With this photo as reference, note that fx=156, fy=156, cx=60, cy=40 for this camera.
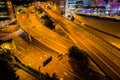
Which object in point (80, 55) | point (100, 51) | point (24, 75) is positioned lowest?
point (24, 75)

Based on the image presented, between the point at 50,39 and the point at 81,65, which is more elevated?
the point at 50,39

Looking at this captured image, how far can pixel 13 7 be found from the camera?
71125 millimetres

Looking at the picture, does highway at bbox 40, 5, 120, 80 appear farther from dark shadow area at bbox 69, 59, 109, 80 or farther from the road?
the road

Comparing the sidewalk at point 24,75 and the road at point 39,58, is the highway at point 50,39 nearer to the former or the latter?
the road at point 39,58

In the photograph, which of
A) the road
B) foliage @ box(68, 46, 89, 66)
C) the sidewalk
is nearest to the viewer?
the sidewalk

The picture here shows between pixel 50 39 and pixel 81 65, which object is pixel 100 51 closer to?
pixel 81 65

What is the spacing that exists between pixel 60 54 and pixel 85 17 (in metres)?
21.1

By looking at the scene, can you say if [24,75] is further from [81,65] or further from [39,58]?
[81,65]

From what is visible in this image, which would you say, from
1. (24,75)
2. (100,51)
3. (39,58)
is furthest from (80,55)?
(24,75)

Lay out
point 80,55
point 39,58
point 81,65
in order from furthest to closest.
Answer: point 39,58, point 80,55, point 81,65

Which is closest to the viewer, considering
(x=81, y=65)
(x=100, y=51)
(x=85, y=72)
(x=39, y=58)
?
(x=85, y=72)

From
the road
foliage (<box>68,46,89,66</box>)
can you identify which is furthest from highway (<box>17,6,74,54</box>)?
foliage (<box>68,46,89,66</box>)

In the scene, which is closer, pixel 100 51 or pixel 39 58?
pixel 100 51

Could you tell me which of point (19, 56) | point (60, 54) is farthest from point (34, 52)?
point (60, 54)
